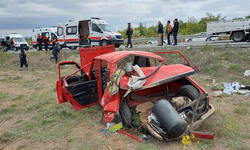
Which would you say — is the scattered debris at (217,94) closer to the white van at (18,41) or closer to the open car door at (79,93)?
the open car door at (79,93)

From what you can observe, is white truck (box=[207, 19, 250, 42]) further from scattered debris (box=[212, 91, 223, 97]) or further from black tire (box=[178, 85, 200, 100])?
black tire (box=[178, 85, 200, 100])

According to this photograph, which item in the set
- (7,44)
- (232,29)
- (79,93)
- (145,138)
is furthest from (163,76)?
(7,44)

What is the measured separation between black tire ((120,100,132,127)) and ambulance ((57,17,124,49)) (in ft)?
32.7

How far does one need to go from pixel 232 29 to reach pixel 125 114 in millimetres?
12022

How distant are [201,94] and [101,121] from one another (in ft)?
7.57

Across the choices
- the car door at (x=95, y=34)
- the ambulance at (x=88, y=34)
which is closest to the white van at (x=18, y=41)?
the ambulance at (x=88, y=34)

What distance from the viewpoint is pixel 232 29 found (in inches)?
509

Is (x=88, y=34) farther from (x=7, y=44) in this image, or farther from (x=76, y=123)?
(x=7, y=44)

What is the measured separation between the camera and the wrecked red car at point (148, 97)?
3.45 m

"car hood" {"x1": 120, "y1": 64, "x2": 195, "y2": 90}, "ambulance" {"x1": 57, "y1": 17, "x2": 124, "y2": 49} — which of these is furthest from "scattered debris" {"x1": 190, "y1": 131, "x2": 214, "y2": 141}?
"ambulance" {"x1": 57, "y1": 17, "x2": 124, "y2": 49}

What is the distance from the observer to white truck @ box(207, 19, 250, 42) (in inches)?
488

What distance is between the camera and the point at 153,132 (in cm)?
348

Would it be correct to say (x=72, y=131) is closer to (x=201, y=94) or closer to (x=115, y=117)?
(x=115, y=117)

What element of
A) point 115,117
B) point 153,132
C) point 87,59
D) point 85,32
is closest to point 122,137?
point 115,117
